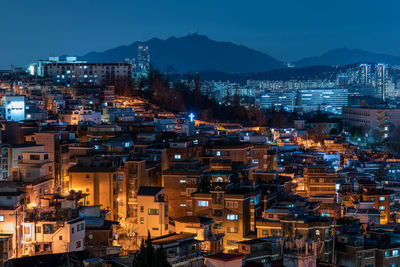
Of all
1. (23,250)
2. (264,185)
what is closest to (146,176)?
(264,185)

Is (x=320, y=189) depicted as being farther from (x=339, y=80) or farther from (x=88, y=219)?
(x=339, y=80)

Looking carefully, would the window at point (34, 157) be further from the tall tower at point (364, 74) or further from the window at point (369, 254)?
the tall tower at point (364, 74)

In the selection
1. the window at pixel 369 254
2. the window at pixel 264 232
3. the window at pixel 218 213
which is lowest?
the window at pixel 369 254

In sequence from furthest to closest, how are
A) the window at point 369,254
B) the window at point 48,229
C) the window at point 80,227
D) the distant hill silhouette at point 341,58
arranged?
the distant hill silhouette at point 341,58
the window at point 369,254
the window at point 80,227
the window at point 48,229

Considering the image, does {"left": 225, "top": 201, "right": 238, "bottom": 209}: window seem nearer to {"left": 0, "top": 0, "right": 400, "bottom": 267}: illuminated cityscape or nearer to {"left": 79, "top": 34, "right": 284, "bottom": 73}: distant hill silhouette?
{"left": 0, "top": 0, "right": 400, "bottom": 267}: illuminated cityscape

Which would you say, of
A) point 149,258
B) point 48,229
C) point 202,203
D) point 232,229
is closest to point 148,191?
point 202,203

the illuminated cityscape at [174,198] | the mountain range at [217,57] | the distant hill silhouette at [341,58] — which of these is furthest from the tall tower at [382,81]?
the distant hill silhouette at [341,58]
